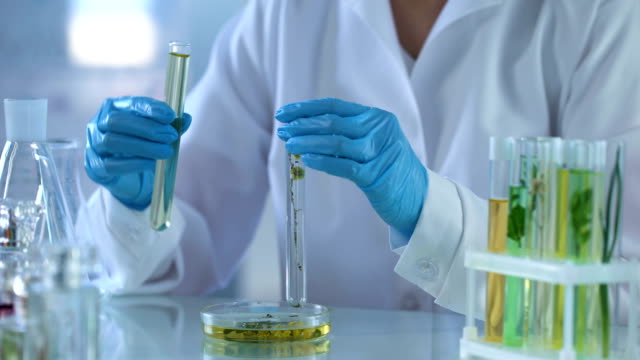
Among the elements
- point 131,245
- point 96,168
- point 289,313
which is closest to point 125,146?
point 96,168

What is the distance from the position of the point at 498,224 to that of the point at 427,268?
40 centimetres

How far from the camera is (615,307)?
109 centimetres

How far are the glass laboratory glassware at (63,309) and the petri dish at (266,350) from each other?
15.3 inches

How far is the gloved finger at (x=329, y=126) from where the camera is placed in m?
1.42

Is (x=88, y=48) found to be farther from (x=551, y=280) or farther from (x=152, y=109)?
(x=551, y=280)

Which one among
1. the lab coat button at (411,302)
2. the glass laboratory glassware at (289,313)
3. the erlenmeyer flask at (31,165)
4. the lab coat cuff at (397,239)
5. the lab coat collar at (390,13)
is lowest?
A: the lab coat button at (411,302)

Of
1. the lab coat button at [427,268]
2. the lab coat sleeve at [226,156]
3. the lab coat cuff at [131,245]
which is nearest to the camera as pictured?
the lab coat button at [427,268]

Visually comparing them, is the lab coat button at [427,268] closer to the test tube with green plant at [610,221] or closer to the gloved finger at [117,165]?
the test tube with green plant at [610,221]

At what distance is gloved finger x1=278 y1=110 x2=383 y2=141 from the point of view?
1.42 m

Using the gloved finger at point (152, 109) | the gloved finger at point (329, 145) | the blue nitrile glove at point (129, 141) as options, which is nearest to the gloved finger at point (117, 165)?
the blue nitrile glove at point (129, 141)

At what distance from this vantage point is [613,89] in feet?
5.94

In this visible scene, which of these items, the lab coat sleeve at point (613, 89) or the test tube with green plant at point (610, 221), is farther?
the lab coat sleeve at point (613, 89)

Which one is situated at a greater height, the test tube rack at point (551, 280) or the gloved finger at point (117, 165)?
the gloved finger at point (117, 165)

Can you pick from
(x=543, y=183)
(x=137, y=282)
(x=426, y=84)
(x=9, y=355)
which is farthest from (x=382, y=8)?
(x=9, y=355)
